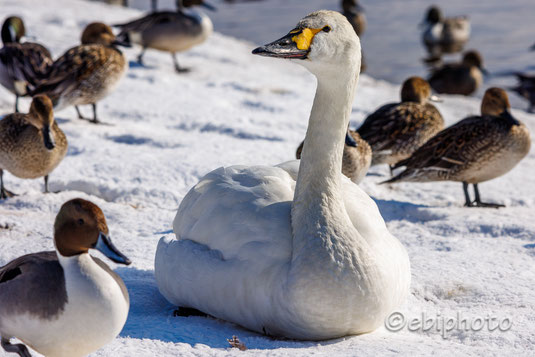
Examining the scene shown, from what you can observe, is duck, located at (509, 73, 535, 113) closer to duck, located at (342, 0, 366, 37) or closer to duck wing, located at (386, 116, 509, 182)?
duck, located at (342, 0, 366, 37)

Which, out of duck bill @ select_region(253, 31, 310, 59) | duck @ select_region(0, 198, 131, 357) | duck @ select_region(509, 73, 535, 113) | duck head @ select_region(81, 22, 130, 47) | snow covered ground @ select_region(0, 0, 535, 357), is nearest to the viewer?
duck @ select_region(0, 198, 131, 357)

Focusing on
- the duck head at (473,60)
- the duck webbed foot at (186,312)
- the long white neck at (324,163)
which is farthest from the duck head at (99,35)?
the duck head at (473,60)

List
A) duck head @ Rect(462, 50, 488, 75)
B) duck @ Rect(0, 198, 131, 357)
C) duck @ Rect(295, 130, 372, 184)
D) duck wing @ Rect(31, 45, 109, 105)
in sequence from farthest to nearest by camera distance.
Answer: duck head @ Rect(462, 50, 488, 75) → duck wing @ Rect(31, 45, 109, 105) → duck @ Rect(295, 130, 372, 184) → duck @ Rect(0, 198, 131, 357)

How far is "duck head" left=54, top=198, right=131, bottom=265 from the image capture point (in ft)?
9.75

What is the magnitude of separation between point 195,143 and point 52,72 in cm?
199

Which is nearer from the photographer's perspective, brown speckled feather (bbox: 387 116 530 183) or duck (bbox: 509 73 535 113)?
brown speckled feather (bbox: 387 116 530 183)

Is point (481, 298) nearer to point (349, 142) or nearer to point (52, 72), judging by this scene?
point (349, 142)

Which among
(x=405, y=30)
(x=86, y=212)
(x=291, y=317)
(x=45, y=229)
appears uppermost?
(x=86, y=212)

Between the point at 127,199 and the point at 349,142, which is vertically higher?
the point at 349,142

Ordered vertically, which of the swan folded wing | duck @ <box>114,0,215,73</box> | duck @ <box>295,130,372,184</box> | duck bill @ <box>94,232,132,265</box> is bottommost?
duck @ <box>114,0,215,73</box>

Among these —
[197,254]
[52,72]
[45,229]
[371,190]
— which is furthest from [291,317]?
[52,72]

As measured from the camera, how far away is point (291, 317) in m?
3.57

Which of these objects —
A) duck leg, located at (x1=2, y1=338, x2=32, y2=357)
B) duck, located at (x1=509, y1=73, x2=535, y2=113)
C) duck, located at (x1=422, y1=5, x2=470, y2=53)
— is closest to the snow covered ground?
duck leg, located at (x1=2, y1=338, x2=32, y2=357)

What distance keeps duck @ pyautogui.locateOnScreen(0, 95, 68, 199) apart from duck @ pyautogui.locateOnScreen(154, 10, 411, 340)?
214cm
